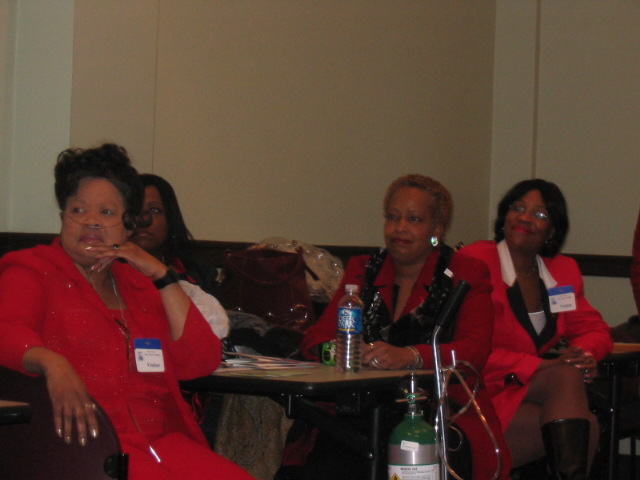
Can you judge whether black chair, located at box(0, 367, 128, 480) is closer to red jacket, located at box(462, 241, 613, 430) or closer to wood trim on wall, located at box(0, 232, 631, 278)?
wood trim on wall, located at box(0, 232, 631, 278)

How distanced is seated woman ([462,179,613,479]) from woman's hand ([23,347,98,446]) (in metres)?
1.85

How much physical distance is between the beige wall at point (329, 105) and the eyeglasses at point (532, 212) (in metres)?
1.35

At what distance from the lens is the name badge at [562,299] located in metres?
3.73

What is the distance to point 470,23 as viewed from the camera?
6230 mm

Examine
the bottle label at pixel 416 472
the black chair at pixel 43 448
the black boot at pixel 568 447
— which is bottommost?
the black boot at pixel 568 447

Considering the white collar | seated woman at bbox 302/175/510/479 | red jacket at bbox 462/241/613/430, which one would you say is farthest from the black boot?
the white collar

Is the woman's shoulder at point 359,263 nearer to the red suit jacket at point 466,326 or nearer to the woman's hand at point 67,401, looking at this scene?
the red suit jacket at point 466,326

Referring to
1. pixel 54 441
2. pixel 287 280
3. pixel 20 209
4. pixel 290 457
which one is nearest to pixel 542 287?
pixel 287 280

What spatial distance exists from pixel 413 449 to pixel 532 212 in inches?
69.7

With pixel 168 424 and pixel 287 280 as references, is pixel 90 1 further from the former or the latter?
pixel 168 424

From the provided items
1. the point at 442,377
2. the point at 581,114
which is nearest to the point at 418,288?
the point at 442,377

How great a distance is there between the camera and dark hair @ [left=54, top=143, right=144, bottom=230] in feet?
8.06

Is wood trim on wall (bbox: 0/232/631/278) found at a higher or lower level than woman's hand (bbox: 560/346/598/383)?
higher

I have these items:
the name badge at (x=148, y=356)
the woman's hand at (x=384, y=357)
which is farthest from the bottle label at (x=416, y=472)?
the name badge at (x=148, y=356)
